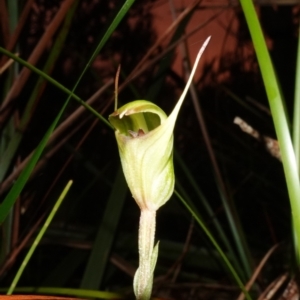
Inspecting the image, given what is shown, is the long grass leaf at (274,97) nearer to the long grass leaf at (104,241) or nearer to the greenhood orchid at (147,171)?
the greenhood orchid at (147,171)

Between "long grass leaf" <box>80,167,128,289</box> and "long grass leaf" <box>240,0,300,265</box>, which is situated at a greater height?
"long grass leaf" <box>240,0,300,265</box>

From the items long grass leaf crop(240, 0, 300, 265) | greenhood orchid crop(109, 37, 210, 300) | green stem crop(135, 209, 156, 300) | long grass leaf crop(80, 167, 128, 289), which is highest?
long grass leaf crop(240, 0, 300, 265)

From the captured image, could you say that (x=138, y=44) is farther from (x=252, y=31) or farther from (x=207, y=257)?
(x=252, y=31)

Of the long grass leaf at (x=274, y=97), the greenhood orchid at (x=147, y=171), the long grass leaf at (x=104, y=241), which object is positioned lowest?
the long grass leaf at (x=104, y=241)

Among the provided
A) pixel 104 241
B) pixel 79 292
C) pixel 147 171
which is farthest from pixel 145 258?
pixel 104 241

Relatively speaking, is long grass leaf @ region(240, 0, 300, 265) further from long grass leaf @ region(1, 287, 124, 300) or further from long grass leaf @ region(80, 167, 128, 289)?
long grass leaf @ region(80, 167, 128, 289)

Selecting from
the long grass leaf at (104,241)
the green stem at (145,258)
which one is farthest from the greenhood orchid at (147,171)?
the long grass leaf at (104,241)

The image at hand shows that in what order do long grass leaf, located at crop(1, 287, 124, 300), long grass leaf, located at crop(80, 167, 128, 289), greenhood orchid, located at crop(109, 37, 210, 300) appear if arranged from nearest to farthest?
greenhood orchid, located at crop(109, 37, 210, 300) → long grass leaf, located at crop(1, 287, 124, 300) → long grass leaf, located at crop(80, 167, 128, 289)

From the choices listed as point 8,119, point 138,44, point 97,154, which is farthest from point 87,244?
point 138,44

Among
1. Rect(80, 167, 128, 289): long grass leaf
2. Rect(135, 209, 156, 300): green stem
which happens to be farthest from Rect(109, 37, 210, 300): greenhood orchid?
Rect(80, 167, 128, 289): long grass leaf
